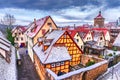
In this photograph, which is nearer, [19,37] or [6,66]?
[6,66]

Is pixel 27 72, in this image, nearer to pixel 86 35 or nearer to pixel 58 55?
pixel 58 55

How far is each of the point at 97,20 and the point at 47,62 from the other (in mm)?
48382

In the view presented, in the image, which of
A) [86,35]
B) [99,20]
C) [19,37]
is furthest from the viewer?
[99,20]

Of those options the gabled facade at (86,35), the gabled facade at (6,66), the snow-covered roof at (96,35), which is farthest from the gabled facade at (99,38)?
the gabled facade at (6,66)

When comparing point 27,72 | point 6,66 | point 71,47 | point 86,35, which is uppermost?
point 86,35

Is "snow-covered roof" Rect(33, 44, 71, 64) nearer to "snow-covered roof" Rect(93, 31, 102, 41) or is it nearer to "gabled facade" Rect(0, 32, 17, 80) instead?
"gabled facade" Rect(0, 32, 17, 80)

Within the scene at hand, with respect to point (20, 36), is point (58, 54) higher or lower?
lower

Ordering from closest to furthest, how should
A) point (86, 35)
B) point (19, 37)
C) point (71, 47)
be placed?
point (71, 47) → point (86, 35) → point (19, 37)

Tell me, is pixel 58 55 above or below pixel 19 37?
below

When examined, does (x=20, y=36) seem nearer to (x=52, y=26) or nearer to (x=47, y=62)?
(x=52, y=26)

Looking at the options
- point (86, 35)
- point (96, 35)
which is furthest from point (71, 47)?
point (96, 35)

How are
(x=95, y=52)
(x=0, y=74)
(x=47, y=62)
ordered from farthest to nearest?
(x=95, y=52), (x=47, y=62), (x=0, y=74)

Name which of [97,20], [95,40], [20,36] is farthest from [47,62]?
[97,20]

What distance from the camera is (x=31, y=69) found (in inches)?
1065
